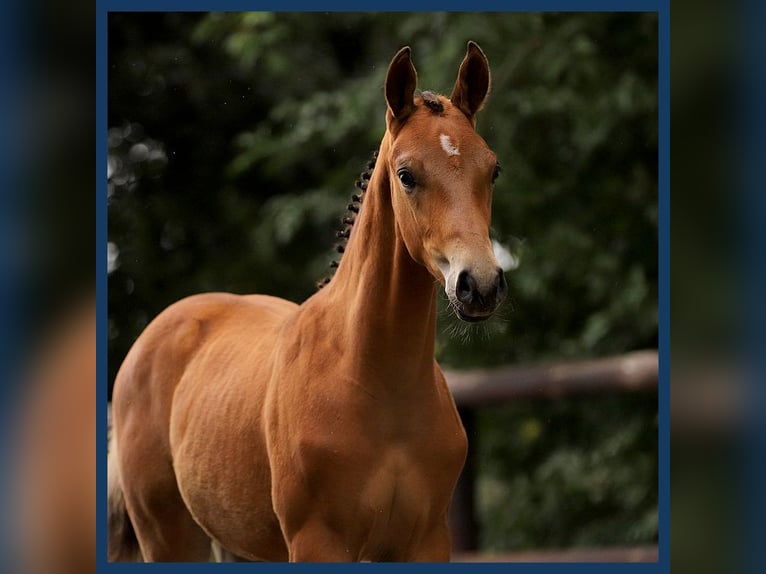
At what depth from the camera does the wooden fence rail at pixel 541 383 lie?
486cm

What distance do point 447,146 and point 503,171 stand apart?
2.43 m

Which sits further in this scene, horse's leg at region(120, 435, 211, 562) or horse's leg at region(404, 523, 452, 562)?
horse's leg at region(120, 435, 211, 562)

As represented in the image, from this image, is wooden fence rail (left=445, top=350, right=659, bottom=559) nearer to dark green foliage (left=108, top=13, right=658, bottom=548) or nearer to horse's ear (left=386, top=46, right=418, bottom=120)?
dark green foliage (left=108, top=13, right=658, bottom=548)

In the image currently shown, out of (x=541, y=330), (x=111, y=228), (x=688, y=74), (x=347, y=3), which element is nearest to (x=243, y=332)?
(x=111, y=228)

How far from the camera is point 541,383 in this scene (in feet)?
16.7

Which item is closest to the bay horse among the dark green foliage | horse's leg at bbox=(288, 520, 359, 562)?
horse's leg at bbox=(288, 520, 359, 562)

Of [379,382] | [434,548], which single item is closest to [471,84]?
[379,382]

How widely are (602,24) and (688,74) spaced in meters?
3.10

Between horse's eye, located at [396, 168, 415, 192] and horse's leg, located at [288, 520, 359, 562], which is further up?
horse's eye, located at [396, 168, 415, 192]

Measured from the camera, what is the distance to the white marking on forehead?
3.18 meters

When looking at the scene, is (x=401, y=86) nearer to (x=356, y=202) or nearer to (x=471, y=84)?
(x=471, y=84)

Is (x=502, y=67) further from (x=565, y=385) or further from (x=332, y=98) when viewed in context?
(x=565, y=385)

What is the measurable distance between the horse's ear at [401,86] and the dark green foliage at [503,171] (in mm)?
1622

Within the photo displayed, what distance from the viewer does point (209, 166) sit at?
5.40 m
